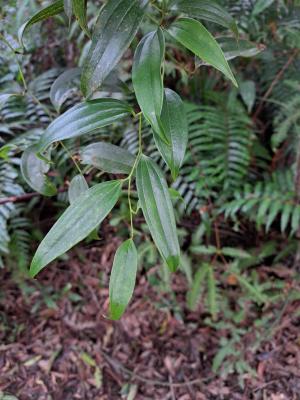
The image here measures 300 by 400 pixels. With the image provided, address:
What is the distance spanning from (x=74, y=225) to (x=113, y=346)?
108 centimetres

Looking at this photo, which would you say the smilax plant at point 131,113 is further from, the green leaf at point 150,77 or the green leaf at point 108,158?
the green leaf at point 108,158

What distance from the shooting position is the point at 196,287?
1.43 m

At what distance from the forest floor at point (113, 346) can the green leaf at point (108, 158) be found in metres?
0.96

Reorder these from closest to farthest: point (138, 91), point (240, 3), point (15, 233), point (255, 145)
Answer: point (138, 91), point (240, 3), point (15, 233), point (255, 145)

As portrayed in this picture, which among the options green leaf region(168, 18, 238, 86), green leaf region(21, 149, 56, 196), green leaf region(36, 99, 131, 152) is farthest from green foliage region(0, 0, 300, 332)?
green leaf region(168, 18, 238, 86)

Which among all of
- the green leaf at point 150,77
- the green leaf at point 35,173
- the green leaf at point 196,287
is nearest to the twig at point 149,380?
the green leaf at point 196,287

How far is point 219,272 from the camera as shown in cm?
154

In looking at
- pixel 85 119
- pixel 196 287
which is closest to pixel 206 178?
pixel 196 287

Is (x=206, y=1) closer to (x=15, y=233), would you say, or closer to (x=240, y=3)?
(x=240, y=3)

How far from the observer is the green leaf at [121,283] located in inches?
22.0

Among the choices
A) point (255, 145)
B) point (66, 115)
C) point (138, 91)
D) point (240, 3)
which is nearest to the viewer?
point (138, 91)

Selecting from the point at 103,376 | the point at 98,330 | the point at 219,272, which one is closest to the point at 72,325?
the point at 98,330

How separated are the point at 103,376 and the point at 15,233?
614mm

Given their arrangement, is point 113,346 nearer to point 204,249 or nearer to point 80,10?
point 204,249
